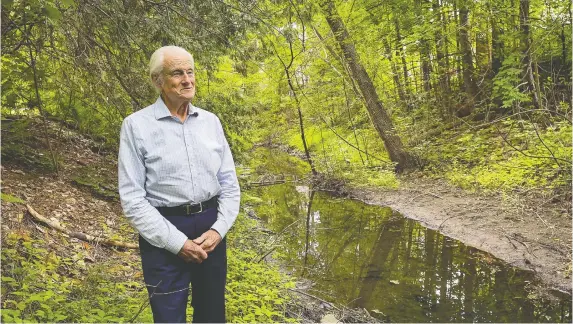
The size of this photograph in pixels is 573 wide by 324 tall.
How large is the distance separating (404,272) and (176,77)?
5.14 metres

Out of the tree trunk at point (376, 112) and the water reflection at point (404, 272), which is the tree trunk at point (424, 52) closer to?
the tree trunk at point (376, 112)

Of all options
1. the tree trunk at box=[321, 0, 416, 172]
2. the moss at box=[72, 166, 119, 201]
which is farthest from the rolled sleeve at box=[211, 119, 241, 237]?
the tree trunk at box=[321, 0, 416, 172]

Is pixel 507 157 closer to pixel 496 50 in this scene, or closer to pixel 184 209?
pixel 496 50

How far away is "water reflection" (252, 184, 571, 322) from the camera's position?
5.33 m

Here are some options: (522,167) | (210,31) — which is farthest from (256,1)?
(522,167)

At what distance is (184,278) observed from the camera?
2639 mm

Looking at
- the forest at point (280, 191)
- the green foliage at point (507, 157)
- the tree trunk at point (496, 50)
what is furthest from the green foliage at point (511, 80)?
the tree trunk at point (496, 50)

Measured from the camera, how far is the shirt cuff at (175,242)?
8.07 feet

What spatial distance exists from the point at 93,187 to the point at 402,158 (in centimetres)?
910

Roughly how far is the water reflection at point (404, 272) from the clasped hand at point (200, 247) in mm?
3358

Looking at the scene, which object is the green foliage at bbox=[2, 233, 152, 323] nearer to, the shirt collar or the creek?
the shirt collar

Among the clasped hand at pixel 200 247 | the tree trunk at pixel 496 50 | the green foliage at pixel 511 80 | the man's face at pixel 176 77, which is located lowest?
the clasped hand at pixel 200 247

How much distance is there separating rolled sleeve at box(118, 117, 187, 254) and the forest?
1.12 meters

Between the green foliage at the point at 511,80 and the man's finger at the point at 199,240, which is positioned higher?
the green foliage at the point at 511,80
